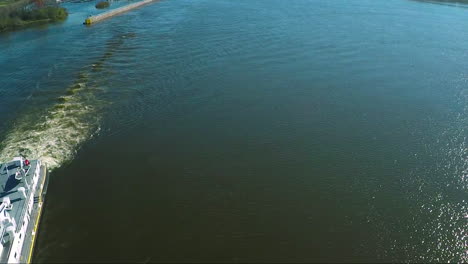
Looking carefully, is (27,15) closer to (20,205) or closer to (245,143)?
(20,205)

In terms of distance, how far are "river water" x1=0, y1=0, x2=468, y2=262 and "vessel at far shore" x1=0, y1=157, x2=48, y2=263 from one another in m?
0.89

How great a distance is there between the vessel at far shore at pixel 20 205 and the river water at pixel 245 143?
892 millimetres

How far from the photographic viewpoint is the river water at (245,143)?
26438 mm

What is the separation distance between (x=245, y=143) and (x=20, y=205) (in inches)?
785

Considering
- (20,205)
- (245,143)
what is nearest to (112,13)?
(245,143)

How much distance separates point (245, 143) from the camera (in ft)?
119

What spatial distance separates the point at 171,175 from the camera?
32.1 meters

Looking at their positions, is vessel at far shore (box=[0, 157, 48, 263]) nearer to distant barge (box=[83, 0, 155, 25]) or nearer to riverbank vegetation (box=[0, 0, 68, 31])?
distant barge (box=[83, 0, 155, 25])

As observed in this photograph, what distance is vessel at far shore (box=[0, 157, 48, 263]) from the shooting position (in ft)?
79.4

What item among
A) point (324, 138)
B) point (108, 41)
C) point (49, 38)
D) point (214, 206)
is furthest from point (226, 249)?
point (49, 38)

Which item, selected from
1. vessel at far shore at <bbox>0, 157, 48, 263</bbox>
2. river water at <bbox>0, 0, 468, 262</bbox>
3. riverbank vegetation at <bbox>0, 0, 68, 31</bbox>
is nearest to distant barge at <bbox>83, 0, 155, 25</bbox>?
riverbank vegetation at <bbox>0, 0, 68, 31</bbox>

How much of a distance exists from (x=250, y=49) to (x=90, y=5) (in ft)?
209

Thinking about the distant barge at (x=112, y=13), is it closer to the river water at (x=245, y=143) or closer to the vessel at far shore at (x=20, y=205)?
the river water at (x=245, y=143)

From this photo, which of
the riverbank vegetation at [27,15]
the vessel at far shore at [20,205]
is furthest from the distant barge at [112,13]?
the vessel at far shore at [20,205]
